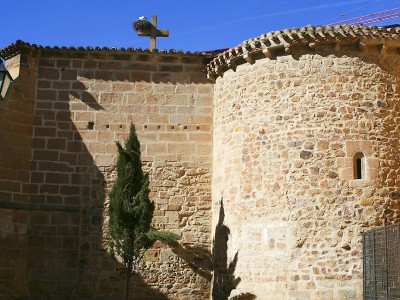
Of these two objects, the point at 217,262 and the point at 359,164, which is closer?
the point at 359,164

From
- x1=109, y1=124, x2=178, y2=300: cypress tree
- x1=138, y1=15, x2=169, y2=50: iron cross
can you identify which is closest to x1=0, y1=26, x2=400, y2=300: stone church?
x1=138, y1=15, x2=169, y2=50: iron cross

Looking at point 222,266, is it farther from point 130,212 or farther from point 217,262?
point 130,212

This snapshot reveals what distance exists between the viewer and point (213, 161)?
13875 millimetres

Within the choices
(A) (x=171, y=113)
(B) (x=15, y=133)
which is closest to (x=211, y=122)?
(A) (x=171, y=113)

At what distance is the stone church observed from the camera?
11453 mm

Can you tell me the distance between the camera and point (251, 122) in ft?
40.7

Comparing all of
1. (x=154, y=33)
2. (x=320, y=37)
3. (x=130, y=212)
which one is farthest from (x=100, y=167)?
(x=320, y=37)

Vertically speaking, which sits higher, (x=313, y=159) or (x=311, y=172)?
(x=313, y=159)

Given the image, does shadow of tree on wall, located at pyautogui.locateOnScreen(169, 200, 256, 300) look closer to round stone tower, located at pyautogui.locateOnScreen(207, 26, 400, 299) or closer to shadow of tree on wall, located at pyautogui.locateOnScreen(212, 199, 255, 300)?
shadow of tree on wall, located at pyautogui.locateOnScreen(212, 199, 255, 300)

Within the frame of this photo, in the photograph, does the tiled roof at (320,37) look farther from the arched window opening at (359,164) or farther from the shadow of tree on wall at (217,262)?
the shadow of tree on wall at (217,262)

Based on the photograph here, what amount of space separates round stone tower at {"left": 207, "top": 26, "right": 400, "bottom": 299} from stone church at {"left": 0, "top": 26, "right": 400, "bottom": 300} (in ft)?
0.08

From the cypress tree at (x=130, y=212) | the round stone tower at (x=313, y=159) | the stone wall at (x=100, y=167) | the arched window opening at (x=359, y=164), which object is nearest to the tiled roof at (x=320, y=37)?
the round stone tower at (x=313, y=159)

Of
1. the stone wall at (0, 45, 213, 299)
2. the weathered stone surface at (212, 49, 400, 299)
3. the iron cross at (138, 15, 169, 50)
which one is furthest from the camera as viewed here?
the iron cross at (138, 15, 169, 50)

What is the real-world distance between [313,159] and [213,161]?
9.47 ft
